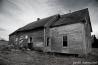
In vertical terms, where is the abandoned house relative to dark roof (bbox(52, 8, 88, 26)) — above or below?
below

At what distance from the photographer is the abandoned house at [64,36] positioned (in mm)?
10055

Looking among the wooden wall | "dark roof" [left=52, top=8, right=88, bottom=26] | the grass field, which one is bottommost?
the grass field

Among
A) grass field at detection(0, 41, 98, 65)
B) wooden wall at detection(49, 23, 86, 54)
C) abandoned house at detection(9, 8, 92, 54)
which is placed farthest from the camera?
abandoned house at detection(9, 8, 92, 54)

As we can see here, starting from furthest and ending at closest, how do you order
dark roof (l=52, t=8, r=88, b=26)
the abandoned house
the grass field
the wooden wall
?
dark roof (l=52, t=8, r=88, b=26), the abandoned house, the wooden wall, the grass field

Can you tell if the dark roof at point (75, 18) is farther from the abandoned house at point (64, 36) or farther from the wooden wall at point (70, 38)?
the wooden wall at point (70, 38)

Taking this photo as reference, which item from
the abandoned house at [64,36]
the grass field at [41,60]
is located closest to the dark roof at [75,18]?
the abandoned house at [64,36]

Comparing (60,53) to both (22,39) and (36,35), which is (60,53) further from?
(22,39)

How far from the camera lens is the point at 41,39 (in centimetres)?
1340

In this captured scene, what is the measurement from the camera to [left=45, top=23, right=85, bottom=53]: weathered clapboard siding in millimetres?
9961

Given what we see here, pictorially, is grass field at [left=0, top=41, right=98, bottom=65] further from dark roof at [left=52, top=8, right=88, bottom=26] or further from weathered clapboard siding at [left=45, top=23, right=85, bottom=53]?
dark roof at [left=52, top=8, right=88, bottom=26]

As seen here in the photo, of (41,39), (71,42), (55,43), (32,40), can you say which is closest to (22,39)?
(32,40)

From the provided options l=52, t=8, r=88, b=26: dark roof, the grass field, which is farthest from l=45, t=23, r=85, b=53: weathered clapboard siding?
the grass field

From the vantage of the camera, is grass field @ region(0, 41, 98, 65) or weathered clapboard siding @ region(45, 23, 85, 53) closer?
grass field @ region(0, 41, 98, 65)

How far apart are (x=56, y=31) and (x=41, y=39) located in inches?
114
